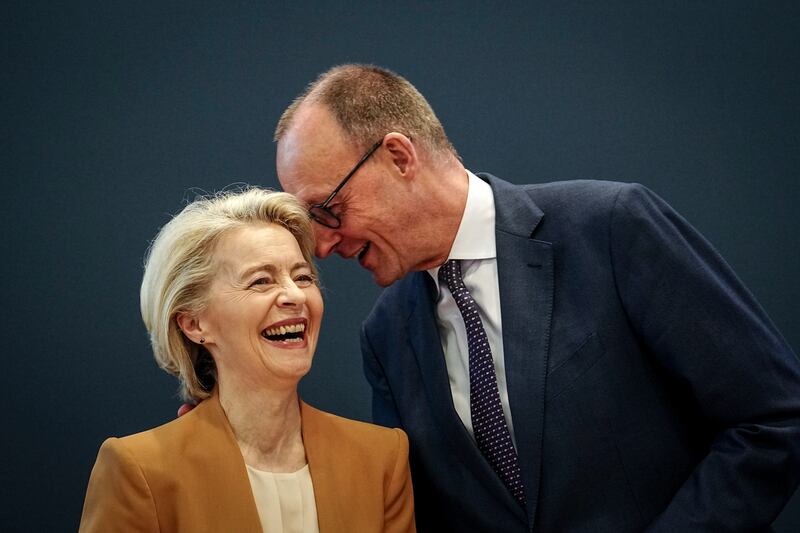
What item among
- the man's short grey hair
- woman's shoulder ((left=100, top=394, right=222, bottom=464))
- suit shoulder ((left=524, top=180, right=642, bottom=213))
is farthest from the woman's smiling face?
suit shoulder ((left=524, top=180, right=642, bottom=213))

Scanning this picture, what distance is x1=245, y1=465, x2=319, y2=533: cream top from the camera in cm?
207

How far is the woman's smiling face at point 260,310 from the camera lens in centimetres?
210

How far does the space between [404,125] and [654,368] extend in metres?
0.88

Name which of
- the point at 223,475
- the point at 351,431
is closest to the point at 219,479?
the point at 223,475

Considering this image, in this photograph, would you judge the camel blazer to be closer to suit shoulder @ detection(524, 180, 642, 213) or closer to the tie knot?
the tie knot

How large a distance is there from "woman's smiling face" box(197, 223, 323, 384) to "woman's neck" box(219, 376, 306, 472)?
1.6 inches

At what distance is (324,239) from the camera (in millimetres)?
2393

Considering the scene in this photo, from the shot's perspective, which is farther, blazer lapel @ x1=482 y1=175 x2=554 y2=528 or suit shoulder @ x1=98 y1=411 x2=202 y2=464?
blazer lapel @ x1=482 y1=175 x2=554 y2=528

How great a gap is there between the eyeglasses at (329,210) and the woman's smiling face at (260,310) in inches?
6.0

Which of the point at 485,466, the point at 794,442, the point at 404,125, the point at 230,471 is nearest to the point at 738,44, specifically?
the point at 404,125

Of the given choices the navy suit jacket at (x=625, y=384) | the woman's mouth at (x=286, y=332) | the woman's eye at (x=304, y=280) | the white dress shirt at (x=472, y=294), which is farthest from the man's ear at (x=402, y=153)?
the woman's mouth at (x=286, y=332)

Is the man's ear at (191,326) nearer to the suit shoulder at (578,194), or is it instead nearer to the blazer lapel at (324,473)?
the blazer lapel at (324,473)

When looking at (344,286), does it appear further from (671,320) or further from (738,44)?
(738,44)

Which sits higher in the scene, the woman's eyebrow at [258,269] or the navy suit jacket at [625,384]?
the woman's eyebrow at [258,269]
